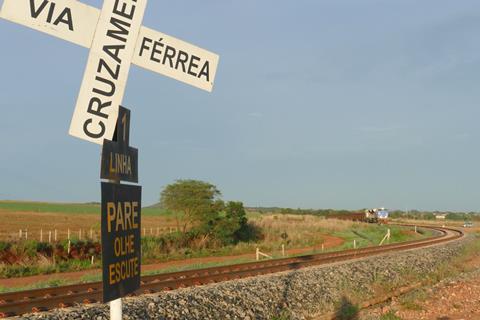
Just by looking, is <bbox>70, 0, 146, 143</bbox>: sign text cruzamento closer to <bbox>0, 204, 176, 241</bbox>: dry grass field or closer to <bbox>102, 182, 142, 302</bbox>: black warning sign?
<bbox>102, 182, 142, 302</bbox>: black warning sign

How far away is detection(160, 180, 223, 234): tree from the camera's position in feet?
134

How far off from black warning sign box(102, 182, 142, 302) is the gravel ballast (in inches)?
257

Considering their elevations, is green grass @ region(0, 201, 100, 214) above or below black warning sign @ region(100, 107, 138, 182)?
above

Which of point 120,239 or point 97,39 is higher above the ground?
point 97,39

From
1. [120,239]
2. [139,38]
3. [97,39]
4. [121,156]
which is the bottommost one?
[120,239]

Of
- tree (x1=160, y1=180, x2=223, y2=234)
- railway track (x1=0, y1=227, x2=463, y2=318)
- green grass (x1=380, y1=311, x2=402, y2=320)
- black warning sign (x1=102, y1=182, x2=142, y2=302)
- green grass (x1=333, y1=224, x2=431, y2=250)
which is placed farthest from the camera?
green grass (x1=333, y1=224, x2=431, y2=250)

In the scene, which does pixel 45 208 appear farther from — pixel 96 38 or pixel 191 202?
pixel 96 38

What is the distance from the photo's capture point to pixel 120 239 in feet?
11.2

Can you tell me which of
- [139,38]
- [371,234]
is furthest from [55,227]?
[139,38]

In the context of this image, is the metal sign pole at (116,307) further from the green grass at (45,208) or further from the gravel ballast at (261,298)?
the green grass at (45,208)

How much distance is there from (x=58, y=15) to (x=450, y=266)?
27571 millimetres

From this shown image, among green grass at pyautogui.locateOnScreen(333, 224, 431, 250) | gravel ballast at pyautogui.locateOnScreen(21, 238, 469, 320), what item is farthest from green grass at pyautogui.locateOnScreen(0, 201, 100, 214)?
gravel ballast at pyautogui.locateOnScreen(21, 238, 469, 320)

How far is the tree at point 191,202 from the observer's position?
134 feet

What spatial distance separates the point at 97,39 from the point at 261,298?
1082 cm
